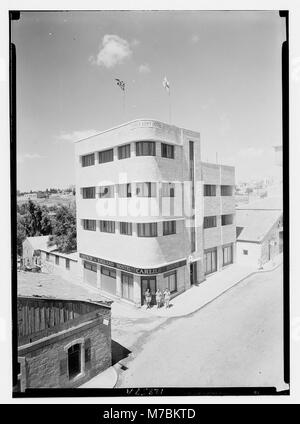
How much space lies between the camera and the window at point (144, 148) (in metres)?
4.47

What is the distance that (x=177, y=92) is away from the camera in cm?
453

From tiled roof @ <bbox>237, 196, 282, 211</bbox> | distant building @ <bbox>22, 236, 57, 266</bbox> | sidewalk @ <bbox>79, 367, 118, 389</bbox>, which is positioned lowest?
sidewalk @ <bbox>79, 367, 118, 389</bbox>

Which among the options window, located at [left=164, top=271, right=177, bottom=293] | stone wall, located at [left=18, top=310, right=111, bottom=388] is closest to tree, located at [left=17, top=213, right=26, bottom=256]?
stone wall, located at [left=18, top=310, right=111, bottom=388]

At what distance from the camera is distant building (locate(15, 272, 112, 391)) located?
407cm

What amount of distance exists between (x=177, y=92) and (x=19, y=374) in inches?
220

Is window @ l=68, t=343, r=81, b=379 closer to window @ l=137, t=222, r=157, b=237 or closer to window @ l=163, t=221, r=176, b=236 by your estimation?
window @ l=137, t=222, r=157, b=237

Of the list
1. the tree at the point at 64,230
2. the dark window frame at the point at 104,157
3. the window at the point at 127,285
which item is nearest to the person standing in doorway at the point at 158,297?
the window at the point at 127,285

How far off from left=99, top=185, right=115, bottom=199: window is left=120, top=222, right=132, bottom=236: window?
1.89 ft

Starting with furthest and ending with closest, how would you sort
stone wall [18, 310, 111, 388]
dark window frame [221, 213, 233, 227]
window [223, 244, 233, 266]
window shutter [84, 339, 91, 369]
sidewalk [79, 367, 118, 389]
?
window [223, 244, 233, 266] < dark window frame [221, 213, 233, 227] < window shutter [84, 339, 91, 369] < sidewalk [79, 367, 118, 389] < stone wall [18, 310, 111, 388]

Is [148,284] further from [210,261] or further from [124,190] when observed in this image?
[124,190]

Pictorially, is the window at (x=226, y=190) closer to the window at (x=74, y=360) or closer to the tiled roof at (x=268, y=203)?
the tiled roof at (x=268, y=203)

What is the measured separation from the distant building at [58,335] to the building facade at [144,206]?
0.53 m

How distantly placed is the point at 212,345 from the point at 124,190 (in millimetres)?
3197

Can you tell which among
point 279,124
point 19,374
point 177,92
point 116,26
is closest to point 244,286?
point 279,124
